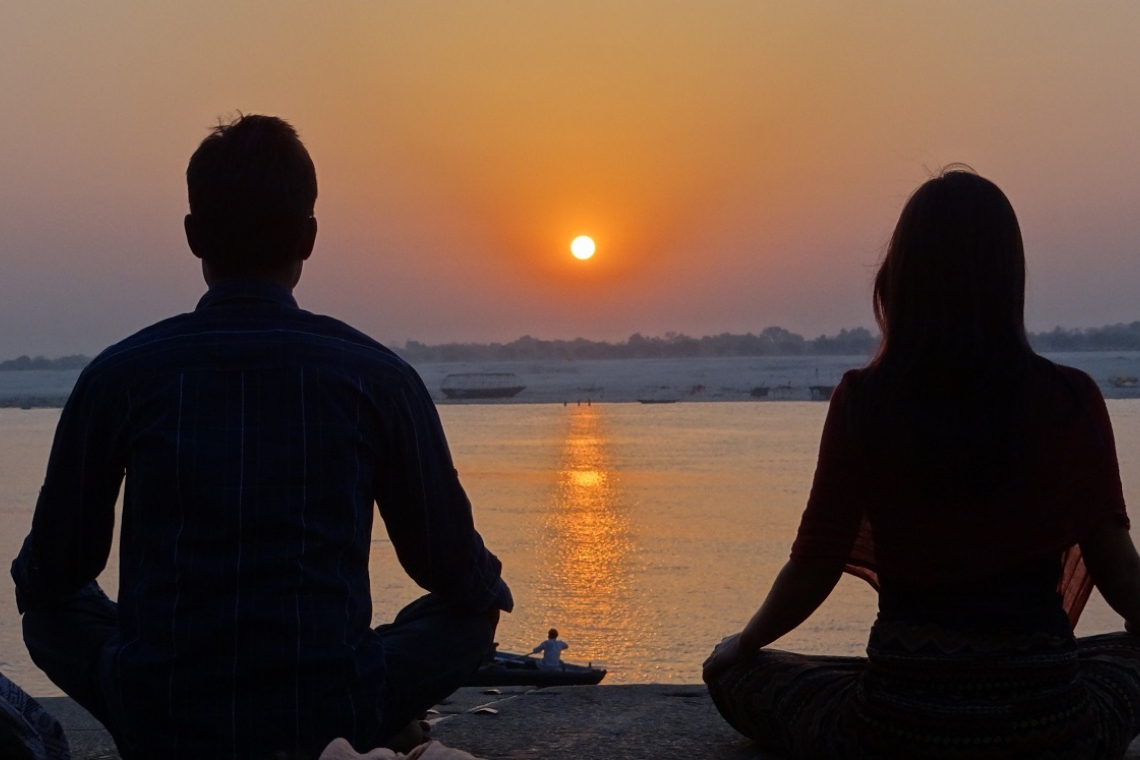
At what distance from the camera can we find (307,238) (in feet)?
5.55

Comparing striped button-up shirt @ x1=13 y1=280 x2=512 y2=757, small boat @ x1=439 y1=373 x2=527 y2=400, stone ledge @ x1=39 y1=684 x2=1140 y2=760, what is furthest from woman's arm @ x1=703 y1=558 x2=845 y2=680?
small boat @ x1=439 y1=373 x2=527 y2=400

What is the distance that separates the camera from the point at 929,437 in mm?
1886

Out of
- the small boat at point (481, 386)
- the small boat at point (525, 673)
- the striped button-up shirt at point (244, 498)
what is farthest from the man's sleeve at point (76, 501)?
the small boat at point (481, 386)

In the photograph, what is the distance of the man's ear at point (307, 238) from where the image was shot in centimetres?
168

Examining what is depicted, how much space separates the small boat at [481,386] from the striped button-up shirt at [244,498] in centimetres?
8237

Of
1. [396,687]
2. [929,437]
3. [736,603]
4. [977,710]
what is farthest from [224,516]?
[736,603]

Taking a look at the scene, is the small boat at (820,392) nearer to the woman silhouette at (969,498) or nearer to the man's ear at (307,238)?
the woman silhouette at (969,498)

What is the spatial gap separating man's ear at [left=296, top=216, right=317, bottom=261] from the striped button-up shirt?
6 cm

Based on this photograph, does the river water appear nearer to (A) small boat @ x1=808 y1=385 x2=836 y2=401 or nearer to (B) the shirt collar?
(B) the shirt collar

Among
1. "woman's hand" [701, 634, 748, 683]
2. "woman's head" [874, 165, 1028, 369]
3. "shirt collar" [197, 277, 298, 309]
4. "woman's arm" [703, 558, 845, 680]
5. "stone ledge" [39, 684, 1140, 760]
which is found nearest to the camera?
"shirt collar" [197, 277, 298, 309]

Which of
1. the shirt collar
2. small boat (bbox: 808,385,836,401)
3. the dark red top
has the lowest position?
small boat (bbox: 808,385,836,401)

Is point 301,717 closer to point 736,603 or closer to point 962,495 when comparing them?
point 962,495

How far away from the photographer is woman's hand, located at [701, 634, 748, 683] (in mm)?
2270

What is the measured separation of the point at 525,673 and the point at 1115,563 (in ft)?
22.3
